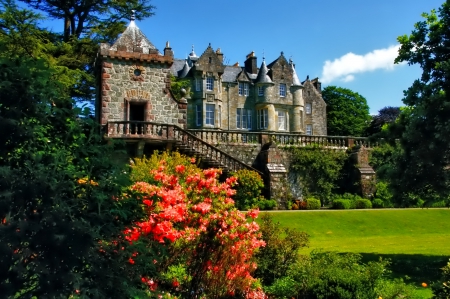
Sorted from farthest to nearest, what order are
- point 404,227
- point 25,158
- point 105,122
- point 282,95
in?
point 282,95, point 105,122, point 404,227, point 25,158

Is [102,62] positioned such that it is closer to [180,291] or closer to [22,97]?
[180,291]

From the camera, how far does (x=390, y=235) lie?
1753 cm

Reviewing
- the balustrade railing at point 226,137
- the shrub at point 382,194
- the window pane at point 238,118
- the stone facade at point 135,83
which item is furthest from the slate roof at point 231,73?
the shrub at point 382,194

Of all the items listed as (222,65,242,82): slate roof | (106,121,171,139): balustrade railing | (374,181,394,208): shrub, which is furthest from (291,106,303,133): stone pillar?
(106,121,171,139): balustrade railing

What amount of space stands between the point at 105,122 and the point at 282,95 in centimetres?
2695

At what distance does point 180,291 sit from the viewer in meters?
7.05

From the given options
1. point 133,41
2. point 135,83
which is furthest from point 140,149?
point 133,41

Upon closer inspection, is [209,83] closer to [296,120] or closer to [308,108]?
[296,120]

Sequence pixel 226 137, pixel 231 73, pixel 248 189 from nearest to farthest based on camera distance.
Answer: pixel 248 189 → pixel 226 137 → pixel 231 73

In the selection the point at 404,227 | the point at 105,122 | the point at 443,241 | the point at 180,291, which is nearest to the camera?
the point at 180,291

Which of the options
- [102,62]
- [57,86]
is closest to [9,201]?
[57,86]

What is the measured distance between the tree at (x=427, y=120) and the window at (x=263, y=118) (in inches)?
1266

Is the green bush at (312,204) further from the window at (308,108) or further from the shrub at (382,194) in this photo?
the window at (308,108)

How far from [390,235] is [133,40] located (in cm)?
1538
